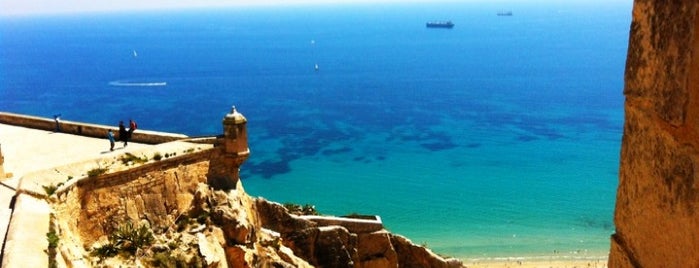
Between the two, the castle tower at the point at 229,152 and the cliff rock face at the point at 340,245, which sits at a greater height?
the castle tower at the point at 229,152

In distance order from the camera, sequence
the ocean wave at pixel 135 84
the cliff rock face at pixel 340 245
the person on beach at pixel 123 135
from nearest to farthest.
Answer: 1. the person on beach at pixel 123 135
2. the cliff rock face at pixel 340 245
3. the ocean wave at pixel 135 84

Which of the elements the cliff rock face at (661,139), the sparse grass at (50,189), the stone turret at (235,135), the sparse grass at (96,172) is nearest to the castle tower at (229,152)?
the stone turret at (235,135)

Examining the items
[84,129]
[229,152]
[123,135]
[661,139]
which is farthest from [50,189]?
[661,139]

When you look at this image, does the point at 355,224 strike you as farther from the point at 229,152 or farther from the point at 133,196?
the point at 133,196

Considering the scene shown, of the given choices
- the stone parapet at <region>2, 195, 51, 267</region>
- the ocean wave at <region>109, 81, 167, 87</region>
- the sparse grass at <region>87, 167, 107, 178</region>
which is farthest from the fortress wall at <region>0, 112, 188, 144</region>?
the ocean wave at <region>109, 81, 167, 87</region>

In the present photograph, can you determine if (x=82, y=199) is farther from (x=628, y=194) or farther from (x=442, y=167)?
(x=442, y=167)

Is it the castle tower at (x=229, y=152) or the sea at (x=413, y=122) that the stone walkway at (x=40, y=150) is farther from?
the sea at (x=413, y=122)

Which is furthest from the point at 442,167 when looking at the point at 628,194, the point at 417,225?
the point at 628,194
